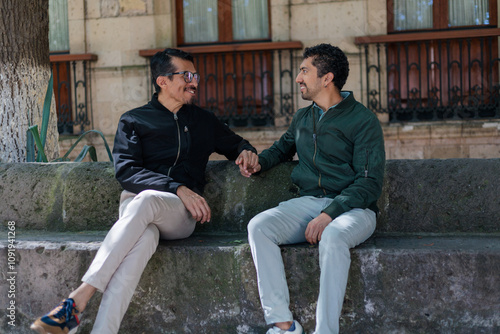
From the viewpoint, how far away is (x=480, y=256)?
309cm

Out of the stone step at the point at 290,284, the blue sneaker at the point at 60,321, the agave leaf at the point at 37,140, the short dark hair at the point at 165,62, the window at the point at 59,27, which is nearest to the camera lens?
the blue sneaker at the point at 60,321

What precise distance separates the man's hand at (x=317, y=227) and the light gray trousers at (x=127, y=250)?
2.30ft

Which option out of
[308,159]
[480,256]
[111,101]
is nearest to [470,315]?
[480,256]

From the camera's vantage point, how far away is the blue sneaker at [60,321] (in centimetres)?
286

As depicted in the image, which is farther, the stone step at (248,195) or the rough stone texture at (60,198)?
the rough stone texture at (60,198)

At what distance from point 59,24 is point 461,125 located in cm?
620

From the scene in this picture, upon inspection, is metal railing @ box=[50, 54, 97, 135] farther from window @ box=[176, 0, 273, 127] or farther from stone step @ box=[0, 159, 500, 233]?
stone step @ box=[0, 159, 500, 233]

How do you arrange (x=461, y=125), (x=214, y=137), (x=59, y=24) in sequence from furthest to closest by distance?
1. (x=59, y=24)
2. (x=461, y=125)
3. (x=214, y=137)

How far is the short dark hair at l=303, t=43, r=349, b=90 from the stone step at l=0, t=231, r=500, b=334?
95cm

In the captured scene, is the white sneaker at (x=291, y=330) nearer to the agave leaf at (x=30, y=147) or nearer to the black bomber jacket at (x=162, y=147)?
the black bomber jacket at (x=162, y=147)

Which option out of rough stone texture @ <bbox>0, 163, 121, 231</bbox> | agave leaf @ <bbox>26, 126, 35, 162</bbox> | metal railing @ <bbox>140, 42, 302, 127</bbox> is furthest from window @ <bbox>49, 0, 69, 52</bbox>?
rough stone texture @ <bbox>0, 163, 121, 231</bbox>

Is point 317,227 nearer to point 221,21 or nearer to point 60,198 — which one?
point 60,198

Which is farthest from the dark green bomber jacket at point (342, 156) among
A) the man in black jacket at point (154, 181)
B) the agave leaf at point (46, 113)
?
the agave leaf at point (46, 113)

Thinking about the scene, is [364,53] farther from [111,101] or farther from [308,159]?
[308,159]
